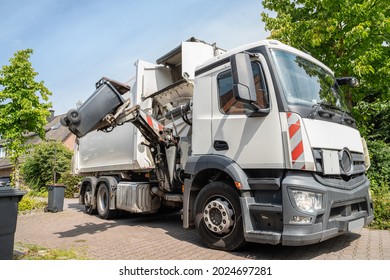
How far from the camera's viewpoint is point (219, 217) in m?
4.41

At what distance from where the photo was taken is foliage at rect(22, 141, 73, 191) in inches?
752

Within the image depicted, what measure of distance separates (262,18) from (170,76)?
366cm

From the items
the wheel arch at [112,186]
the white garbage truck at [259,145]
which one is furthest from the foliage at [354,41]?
the wheel arch at [112,186]

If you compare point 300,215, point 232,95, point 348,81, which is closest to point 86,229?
point 232,95

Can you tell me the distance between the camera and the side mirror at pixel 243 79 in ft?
12.6

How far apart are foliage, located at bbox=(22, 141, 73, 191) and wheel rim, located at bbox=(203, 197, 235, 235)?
16.3 metres

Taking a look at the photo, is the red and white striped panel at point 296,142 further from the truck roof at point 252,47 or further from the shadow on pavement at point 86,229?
the shadow on pavement at point 86,229

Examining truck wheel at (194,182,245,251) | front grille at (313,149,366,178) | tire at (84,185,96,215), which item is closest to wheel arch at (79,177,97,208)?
tire at (84,185,96,215)

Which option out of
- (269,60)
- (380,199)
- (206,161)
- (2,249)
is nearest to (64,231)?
(2,249)

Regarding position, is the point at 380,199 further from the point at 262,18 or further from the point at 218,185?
the point at 262,18

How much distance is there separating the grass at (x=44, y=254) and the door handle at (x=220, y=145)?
7.65 ft

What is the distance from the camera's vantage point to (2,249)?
152 inches

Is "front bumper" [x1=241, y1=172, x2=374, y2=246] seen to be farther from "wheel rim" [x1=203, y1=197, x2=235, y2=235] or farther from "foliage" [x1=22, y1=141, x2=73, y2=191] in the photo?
"foliage" [x1=22, y1=141, x2=73, y2=191]

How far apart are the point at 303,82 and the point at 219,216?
216 centimetres
